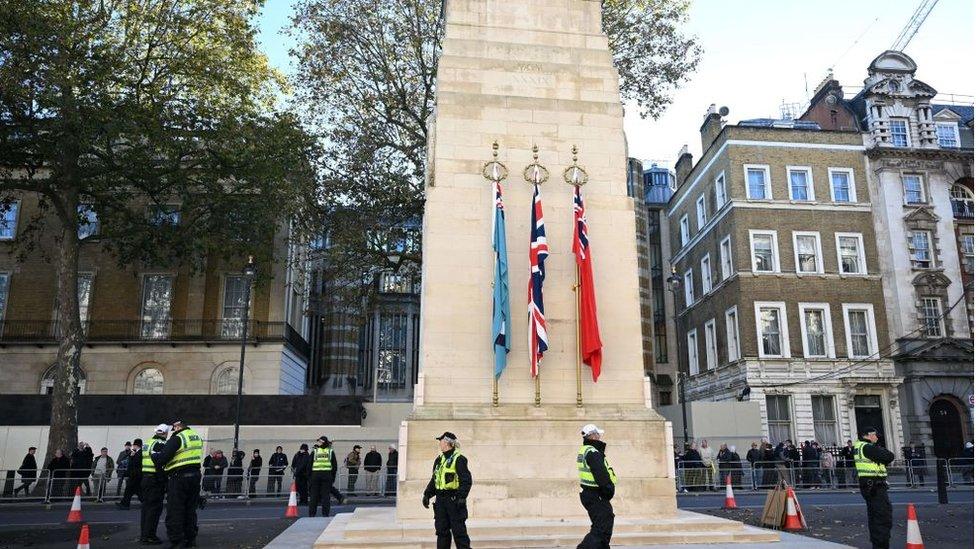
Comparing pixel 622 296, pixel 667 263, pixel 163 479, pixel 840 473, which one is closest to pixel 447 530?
pixel 163 479

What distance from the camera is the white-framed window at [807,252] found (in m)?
36.2

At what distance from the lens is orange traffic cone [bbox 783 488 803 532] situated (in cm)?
1313

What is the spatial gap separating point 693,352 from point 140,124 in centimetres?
3090

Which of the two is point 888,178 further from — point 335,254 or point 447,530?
point 447,530

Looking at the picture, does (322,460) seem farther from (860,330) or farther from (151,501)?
(860,330)

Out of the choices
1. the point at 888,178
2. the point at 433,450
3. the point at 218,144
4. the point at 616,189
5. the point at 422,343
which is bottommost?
the point at 433,450

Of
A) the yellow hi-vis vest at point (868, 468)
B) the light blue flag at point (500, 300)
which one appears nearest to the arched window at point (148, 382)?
the light blue flag at point (500, 300)

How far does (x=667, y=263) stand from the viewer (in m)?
49.0

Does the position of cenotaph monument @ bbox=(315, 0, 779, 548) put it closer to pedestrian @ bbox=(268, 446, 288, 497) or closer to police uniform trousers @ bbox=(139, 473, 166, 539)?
police uniform trousers @ bbox=(139, 473, 166, 539)

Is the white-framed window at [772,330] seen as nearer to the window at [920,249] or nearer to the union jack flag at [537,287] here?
the window at [920,249]

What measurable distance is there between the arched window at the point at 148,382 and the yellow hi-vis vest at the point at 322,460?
21.5 metres

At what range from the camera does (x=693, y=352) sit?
141 ft

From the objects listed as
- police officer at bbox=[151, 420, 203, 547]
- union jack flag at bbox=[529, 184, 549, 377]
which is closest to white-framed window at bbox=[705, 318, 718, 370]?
union jack flag at bbox=[529, 184, 549, 377]

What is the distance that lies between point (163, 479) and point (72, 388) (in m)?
15.3
